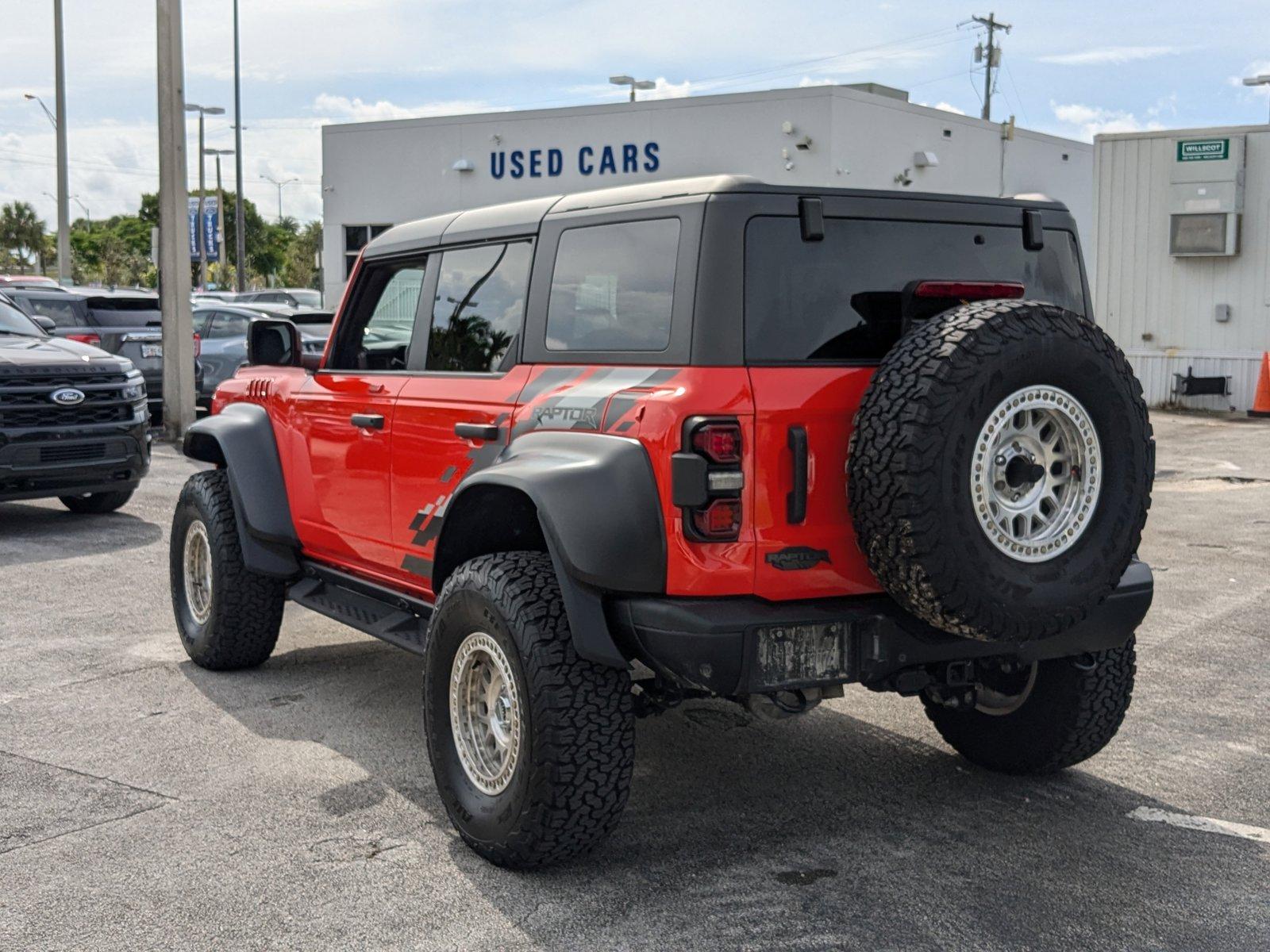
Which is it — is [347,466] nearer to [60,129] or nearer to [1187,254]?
[1187,254]

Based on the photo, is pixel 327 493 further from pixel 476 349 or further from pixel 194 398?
pixel 194 398

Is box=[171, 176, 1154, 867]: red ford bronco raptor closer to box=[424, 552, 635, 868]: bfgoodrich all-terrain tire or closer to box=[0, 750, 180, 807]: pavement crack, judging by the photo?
box=[424, 552, 635, 868]: bfgoodrich all-terrain tire

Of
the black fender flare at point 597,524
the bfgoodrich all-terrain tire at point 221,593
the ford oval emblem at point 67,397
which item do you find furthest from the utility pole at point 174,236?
the black fender flare at point 597,524

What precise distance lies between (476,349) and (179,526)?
2436mm

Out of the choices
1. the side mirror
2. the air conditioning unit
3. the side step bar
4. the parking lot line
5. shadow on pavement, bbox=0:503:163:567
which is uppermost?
the air conditioning unit

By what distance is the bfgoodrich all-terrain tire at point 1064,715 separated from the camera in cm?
473

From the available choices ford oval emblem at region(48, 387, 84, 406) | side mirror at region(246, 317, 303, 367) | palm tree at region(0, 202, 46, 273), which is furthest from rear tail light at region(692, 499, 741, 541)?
palm tree at region(0, 202, 46, 273)

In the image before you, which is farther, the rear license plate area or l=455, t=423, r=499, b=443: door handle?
l=455, t=423, r=499, b=443: door handle

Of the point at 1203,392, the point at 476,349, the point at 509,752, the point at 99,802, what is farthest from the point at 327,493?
the point at 1203,392

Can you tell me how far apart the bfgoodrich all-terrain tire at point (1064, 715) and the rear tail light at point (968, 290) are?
119cm

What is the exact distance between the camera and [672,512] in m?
3.81

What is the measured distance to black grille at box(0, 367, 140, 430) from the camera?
391 inches

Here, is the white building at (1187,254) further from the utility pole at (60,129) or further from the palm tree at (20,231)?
the palm tree at (20,231)

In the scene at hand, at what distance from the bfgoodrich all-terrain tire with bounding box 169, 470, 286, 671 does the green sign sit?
55.2 feet
